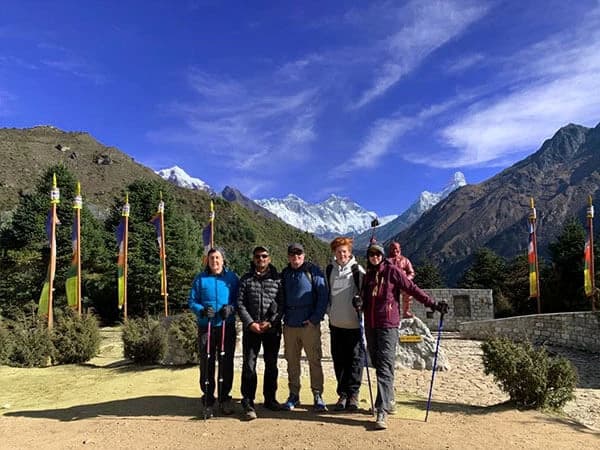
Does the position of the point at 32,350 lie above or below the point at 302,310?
below

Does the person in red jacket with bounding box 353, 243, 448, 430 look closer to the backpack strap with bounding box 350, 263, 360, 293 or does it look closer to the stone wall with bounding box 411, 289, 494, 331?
the backpack strap with bounding box 350, 263, 360, 293

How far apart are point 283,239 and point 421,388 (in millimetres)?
91403

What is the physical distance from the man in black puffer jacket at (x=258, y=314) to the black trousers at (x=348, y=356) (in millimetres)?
722

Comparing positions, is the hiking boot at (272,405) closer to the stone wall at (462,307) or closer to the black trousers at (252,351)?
the black trousers at (252,351)

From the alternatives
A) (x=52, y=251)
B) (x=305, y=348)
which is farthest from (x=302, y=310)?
(x=52, y=251)

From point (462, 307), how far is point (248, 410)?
18.9 m

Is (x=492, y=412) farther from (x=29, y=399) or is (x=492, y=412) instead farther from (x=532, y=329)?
(x=532, y=329)

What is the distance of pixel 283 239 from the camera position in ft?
325

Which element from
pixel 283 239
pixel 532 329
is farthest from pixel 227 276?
pixel 283 239

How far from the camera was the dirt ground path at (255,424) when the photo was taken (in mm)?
4402

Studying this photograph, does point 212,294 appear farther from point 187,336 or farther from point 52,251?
point 52,251

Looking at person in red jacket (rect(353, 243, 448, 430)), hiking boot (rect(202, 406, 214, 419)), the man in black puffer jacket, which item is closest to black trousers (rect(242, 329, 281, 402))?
the man in black puffer jacket

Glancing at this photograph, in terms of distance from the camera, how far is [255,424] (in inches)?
189

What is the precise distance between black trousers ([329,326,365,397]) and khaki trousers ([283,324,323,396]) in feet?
0.69
